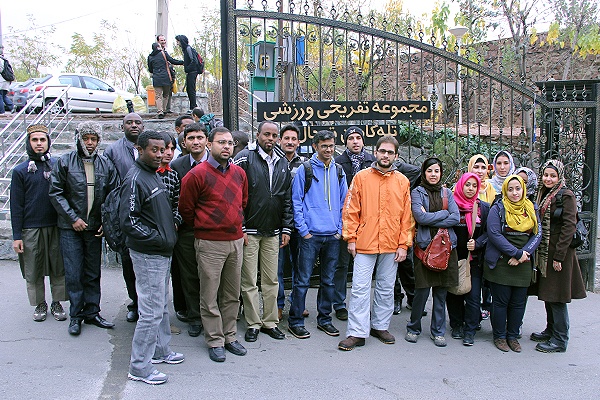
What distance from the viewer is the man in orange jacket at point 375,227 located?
4.62 meters

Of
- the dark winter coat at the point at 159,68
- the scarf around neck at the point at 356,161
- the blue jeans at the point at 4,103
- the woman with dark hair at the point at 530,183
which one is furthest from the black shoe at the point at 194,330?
the blue jeans at the point at 4,103

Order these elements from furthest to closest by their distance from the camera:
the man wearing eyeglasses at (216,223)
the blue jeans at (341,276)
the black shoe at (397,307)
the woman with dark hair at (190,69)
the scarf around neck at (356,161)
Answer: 1. the woman with dark hair at (190,69)
2. the black shoe at (397,307)
3. the scarf around neck at (356,161)
4. the blue jeans at (341,276)
5. the man wearing eyeglasses at (216,223)

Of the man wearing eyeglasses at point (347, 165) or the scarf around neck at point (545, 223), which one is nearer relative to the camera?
the scarf around neck at point (545, 223)

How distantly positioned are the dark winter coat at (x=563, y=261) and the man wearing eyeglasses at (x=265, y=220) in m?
2.43

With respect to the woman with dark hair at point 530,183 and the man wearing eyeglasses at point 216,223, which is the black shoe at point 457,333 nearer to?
the woman with dark hair at point 530,183

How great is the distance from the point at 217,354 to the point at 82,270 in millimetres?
1517

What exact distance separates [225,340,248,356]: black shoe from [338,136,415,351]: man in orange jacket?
2.82ft

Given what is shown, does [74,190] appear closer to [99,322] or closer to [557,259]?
[99,322]

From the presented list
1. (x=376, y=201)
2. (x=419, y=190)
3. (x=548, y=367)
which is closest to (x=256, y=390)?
(x=376, y=201)

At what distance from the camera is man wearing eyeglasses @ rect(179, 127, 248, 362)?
4137mm

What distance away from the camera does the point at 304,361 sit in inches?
171

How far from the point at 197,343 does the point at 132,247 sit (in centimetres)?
127

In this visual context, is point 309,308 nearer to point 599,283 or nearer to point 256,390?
point 256,390

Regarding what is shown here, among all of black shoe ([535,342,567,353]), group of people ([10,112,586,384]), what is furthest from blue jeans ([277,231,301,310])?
black shoe ([535,342,567,353])
